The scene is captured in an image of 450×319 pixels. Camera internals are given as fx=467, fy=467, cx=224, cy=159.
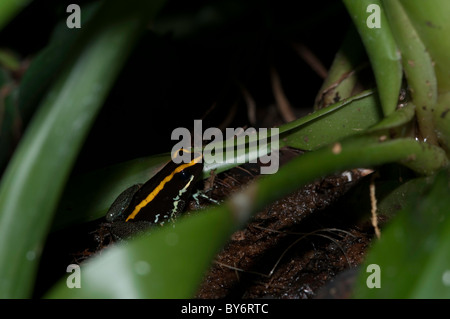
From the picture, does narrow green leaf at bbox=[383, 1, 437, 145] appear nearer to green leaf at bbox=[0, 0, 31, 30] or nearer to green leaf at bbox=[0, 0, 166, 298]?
green leaf at bbox=[0, 0, 166, 298]

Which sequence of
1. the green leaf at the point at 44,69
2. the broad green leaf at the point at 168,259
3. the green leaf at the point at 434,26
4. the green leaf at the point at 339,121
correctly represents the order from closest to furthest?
the broad green leaf at the point at 168,259 < the green leaf at the point at 434,26 < the green leaf at the point at 339,121 < the green leaf at the point at 44,69

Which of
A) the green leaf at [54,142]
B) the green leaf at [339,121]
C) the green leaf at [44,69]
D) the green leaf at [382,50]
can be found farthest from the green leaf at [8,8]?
the green leaf at [44,69]

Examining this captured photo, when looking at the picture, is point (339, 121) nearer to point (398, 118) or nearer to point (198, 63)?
point (398, 118)

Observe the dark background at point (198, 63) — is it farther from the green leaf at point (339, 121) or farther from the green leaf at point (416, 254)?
the green leaf at point (416, 254)

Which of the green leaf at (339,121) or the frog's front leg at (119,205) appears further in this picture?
the frog's front leg at (119,205)

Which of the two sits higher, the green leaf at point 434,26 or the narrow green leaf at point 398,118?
the green leaf at point 434,26

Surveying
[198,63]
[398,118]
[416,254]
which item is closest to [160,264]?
[416,254]

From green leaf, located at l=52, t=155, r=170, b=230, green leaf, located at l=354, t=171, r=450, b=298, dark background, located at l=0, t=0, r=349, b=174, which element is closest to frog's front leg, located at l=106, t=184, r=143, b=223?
green leaf, located at l=52, t=155, r=170, b=230
